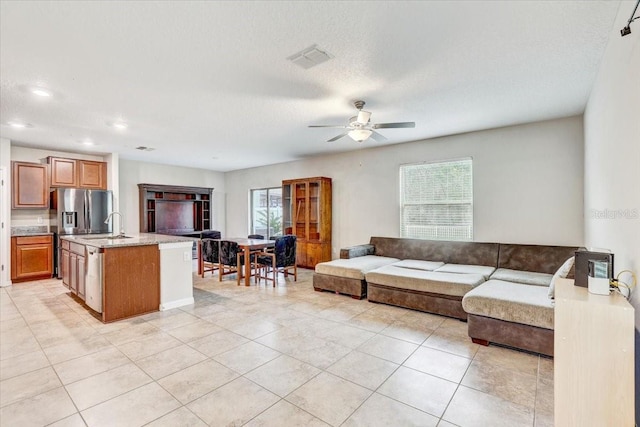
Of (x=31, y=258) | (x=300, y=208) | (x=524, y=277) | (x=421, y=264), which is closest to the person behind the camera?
(x=524, y=277)

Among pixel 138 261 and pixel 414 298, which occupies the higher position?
pixel 138 261

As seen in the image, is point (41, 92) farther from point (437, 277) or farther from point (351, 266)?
point (437, 277)

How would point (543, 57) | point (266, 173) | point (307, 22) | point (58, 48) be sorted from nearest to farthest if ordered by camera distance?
1. point (307, 22)
2. point (58, 48)
3. point (543, 57)
4. point (266, 173)

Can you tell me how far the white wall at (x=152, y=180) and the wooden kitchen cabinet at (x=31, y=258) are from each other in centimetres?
167

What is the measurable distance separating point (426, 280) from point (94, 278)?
4.09m

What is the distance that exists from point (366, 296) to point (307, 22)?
3689mm

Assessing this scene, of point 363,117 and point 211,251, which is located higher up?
point 363,117

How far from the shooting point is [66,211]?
597cm

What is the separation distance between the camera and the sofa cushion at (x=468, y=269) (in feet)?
14.0

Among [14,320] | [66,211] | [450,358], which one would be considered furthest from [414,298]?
[66,211]

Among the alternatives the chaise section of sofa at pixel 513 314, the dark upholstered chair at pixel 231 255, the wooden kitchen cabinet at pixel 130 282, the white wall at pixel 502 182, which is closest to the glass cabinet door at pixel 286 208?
the white wall at pixel 502 182

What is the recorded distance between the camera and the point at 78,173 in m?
6.42

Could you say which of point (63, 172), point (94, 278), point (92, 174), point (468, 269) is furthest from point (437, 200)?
point (63, 172)

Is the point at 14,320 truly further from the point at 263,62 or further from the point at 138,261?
the point at 263,62
